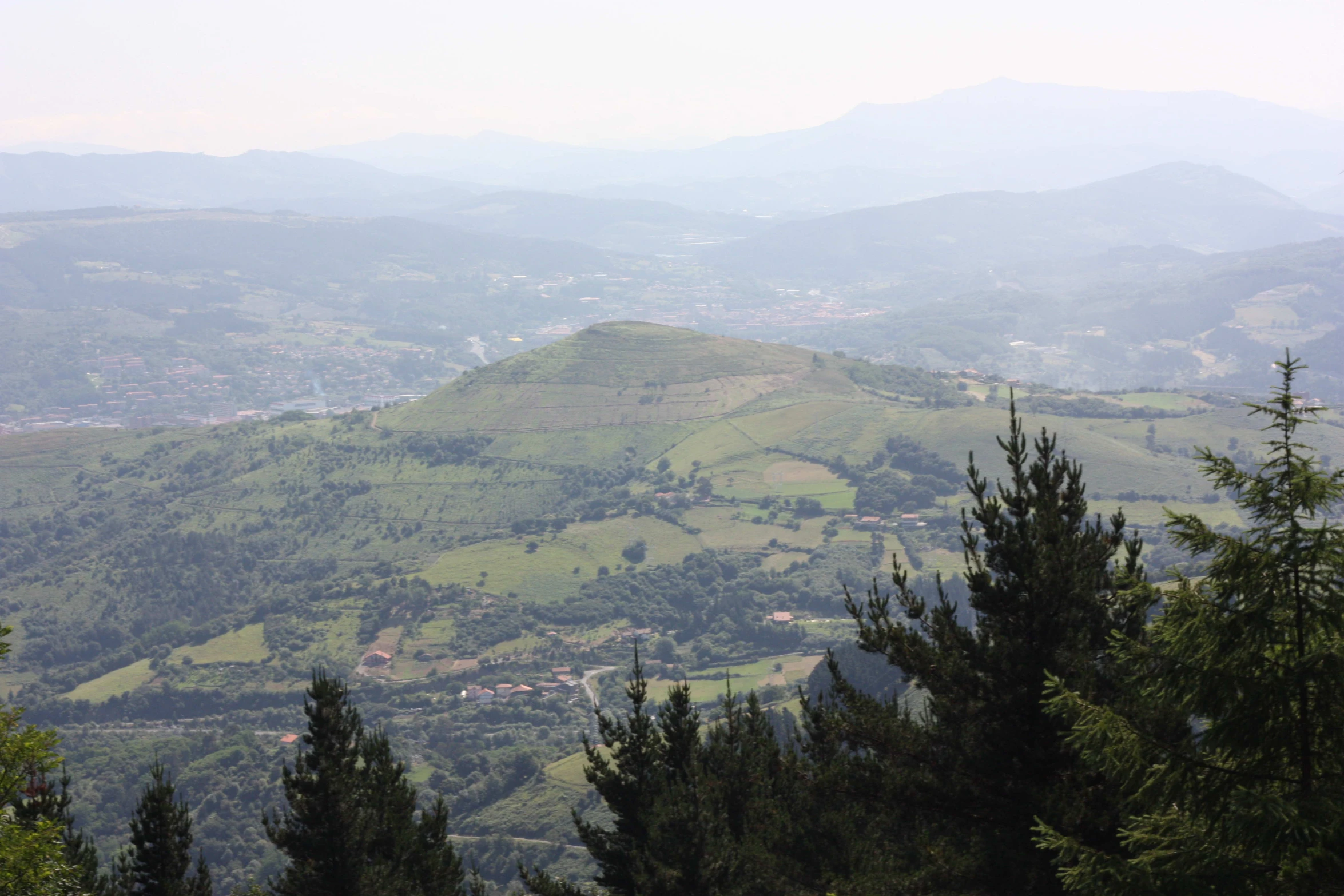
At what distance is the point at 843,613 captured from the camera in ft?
339

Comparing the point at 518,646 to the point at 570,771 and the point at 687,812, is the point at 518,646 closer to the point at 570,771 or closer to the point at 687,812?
the point at 570,771

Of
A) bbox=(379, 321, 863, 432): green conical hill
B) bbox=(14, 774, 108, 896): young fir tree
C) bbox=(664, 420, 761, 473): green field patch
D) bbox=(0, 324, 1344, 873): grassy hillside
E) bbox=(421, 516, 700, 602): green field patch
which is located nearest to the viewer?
bbox=(14, 774, 108, 896): young fir tree

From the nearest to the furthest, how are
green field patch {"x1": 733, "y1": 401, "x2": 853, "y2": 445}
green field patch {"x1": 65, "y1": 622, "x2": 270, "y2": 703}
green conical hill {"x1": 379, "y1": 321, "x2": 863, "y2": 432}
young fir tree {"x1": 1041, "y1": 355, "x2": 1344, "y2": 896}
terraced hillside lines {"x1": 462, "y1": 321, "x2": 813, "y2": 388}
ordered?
young fir tree {"x1": 1041, "y1": 355, "x2": 1344, "y2": 896}, green field patch {"x1": 65, "y1": 622, "x2": 270, "y2": 703}, green field patch {"x1": 733, "y1": 401, "x2": 853, "y2": 445}, green conical hill {"x1": 379, "y1": 321, "x2": 863, "y2": 432}, terraced hillside lines {"x1": 462, "y1": 321, "x2": 813, "y2": 388}

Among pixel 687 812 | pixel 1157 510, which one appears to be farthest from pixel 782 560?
pixel 687 812

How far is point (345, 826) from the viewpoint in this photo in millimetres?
15945

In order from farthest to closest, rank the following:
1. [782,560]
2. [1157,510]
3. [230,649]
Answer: [782,560] → [1157,510] → [230,649]

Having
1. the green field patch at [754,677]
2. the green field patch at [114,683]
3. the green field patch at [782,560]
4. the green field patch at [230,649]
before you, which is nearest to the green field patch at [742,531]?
the green field patch at [782,560]

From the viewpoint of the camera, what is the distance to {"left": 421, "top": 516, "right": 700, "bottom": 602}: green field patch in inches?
4343

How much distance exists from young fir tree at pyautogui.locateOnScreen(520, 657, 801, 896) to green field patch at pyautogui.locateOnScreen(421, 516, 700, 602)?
91478 mm

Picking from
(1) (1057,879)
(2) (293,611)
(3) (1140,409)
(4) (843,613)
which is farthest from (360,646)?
(3) (1140,409)

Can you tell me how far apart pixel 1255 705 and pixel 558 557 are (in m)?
112

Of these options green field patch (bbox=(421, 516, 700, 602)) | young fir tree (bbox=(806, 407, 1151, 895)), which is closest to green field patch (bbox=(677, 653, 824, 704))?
green field patch (bbox=(421, 516, 700, 602))

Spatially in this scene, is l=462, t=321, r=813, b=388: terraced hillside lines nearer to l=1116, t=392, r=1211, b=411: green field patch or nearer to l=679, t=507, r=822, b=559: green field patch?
l=679, t=507, r=822, b=559: green field patch

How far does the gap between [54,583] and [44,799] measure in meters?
121
